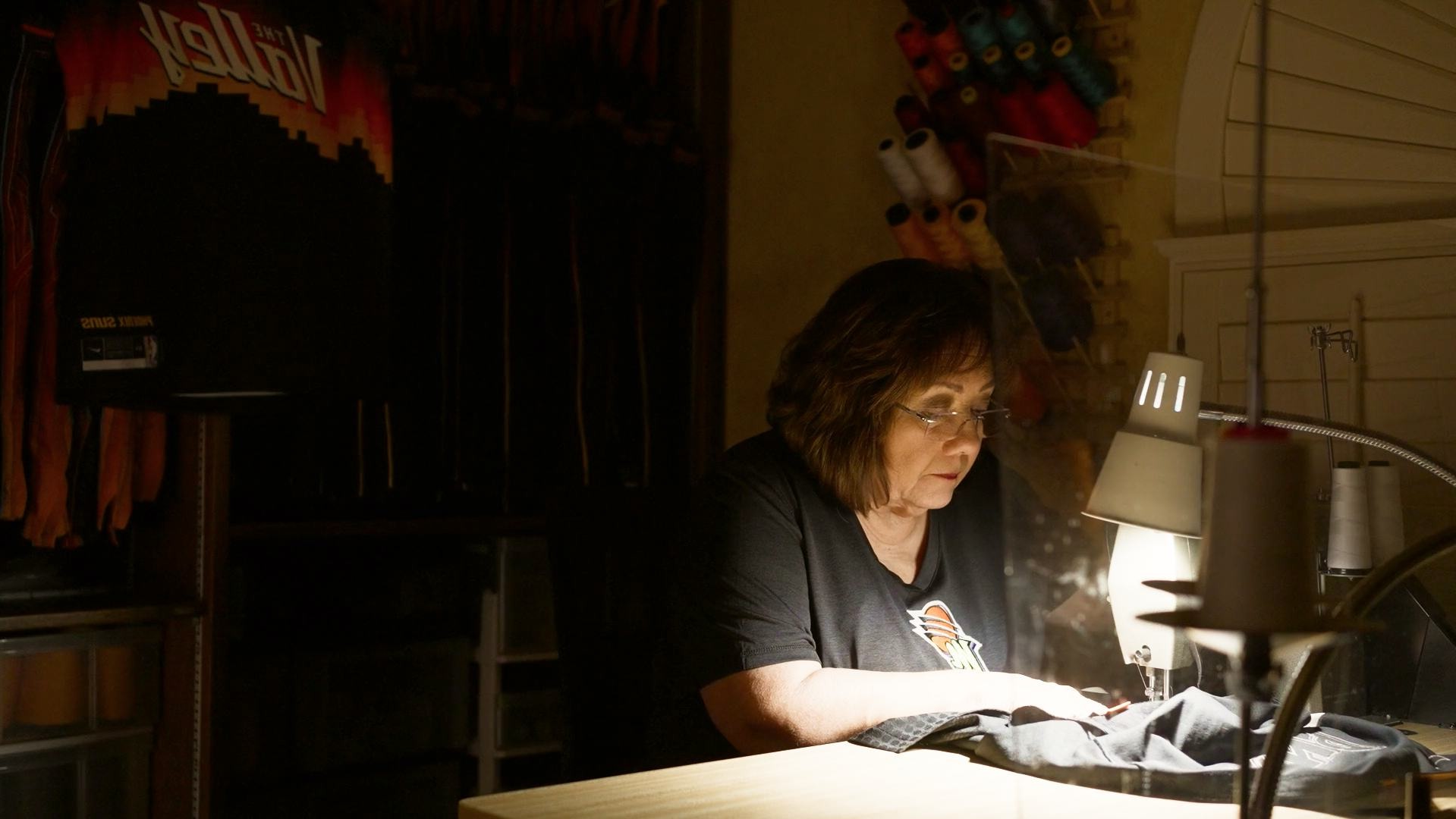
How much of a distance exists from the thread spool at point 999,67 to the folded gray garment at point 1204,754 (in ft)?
5.08

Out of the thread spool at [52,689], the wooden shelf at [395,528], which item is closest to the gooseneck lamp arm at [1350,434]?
the wooden shelf at [395,528]

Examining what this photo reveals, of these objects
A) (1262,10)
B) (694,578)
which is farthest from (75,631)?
(1262,10)

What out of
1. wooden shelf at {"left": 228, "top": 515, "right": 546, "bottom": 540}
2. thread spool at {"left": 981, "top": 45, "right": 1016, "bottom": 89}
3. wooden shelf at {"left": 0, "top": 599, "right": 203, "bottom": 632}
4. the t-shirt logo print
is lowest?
wooden shelf at {"left": 0, "top": 599, "right": 203, "bottom": 632}

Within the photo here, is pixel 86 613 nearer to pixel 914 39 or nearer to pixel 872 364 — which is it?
pixel 872 364

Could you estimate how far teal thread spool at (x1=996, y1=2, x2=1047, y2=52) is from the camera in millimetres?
2324

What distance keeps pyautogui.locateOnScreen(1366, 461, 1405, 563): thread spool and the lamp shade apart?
0.28 meters

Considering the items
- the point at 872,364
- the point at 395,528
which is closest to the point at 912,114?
the point at 872,364

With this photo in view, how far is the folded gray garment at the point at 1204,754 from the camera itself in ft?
3.21

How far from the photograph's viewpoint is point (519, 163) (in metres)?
2.83

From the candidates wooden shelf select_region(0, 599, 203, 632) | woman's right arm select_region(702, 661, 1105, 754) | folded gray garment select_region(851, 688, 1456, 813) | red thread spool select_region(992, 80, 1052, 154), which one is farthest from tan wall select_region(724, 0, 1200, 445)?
folded gray garment select_region(851, 688, 1456, 813)

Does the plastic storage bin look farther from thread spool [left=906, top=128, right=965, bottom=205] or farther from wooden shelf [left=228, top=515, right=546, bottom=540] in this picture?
thread spool [left=906, top=128, right=965, bottom=205]

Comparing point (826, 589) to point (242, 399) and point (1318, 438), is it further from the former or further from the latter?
point (242, 399)

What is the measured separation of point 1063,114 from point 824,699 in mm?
1346

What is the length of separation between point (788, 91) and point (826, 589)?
1.77 meters
